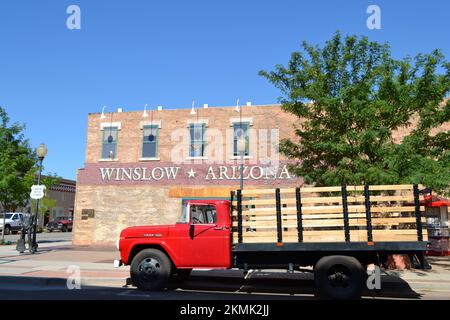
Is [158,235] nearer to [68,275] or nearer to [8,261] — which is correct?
[68,275]

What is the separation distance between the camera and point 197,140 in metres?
21.5

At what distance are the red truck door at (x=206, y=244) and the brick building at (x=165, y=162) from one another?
1153 cm

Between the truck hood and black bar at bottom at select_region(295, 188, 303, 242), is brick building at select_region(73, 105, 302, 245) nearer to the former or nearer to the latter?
A: the truck hood

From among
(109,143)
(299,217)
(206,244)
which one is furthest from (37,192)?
(299,217)

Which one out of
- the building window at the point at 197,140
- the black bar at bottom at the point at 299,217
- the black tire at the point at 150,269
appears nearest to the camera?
the black bar at bottom at the point at 299,217

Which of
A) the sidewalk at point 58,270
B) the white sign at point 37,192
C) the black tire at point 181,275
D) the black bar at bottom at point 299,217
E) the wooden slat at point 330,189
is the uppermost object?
the white sign at point 37,192

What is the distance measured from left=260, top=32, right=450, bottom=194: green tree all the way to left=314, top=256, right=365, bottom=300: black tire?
153 inches

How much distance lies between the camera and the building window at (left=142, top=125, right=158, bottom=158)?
72.4 feet

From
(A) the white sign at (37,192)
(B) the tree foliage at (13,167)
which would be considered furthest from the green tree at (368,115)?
(B) the tree foliage at (13,167)

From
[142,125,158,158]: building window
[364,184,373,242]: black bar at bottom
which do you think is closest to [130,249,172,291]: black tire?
[364,184,373,242]: black bar at bottom

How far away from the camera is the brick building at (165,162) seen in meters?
20.7

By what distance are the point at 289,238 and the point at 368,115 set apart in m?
5.24

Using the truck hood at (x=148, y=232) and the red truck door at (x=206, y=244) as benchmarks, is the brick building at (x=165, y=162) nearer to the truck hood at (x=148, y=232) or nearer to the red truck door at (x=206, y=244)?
the truck hood at (x=148, y=232)
